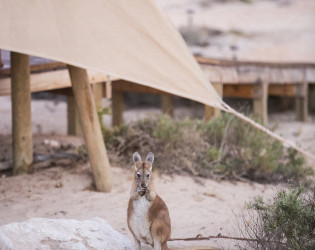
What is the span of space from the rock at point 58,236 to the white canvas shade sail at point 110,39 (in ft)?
3.50

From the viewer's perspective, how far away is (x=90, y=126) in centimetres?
476

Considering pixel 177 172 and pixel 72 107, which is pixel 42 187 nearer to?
pixel 177 172

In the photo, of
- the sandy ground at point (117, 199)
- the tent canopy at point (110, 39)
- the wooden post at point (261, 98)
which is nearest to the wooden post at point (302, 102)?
the wooden post at point (261, 98)

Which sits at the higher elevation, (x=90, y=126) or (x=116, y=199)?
(x=90, y=126)

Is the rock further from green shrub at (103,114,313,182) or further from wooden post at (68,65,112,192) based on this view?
green shrub at (103,114,313,182)

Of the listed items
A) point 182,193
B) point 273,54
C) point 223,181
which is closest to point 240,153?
point 223,181

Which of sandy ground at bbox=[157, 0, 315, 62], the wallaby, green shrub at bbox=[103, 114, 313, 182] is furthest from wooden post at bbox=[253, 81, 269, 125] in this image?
the wallaby

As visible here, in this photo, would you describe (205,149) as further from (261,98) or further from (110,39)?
(261,98)

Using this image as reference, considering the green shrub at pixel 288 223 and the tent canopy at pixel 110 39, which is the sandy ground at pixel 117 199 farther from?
the tent canopy at pixel 110 39

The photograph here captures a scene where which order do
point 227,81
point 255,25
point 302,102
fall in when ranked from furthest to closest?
1. point 255,25
2. point 302,102
3. point 227,81

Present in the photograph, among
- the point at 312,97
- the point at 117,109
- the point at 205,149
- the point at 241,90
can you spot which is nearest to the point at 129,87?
the point at 117,109

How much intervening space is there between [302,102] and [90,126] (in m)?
6.33

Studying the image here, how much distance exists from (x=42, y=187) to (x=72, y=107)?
8.82 feet

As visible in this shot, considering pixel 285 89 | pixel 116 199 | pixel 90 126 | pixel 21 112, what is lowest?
pixel 116 199
